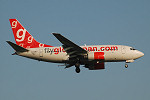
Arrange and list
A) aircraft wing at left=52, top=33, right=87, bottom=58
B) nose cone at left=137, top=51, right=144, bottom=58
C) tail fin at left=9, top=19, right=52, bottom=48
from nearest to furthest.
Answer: aircraft wing at left=52, top=33, right=87, bottom=58, nose cone at left=137, top=51, right=144, bottom=58, tail fin at left=9, top=19, right=52, bottom=48

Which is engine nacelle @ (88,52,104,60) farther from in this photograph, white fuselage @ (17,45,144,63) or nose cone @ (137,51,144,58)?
nose cone @ (137,51,144,58)

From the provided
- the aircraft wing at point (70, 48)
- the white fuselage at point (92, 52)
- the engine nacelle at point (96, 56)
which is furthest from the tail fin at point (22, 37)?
the engine nacelle at point (96, 56)

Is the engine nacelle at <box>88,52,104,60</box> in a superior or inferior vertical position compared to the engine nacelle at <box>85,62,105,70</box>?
superior

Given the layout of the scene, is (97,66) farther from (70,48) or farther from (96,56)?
(70,48)

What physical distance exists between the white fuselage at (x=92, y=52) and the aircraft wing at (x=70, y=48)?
125cm

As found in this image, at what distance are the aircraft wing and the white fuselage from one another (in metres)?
1.25

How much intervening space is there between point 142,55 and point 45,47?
17.1 m

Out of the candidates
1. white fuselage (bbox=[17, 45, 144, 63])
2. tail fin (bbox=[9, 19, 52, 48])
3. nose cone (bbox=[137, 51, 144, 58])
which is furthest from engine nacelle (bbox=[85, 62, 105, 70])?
tail fin (bbox=[9, 19, 52, 48])

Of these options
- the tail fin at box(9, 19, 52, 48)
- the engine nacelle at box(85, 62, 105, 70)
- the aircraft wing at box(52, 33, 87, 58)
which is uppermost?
the tail fin at box(9, 19, 52, 48)

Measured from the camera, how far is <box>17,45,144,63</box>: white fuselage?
55.2 m

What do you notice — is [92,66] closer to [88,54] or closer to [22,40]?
[88,54]

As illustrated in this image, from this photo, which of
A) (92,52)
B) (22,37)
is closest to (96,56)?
(92,52)

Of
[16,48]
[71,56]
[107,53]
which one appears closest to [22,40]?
[16,48]

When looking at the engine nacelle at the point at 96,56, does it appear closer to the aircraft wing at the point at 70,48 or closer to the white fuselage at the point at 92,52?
the white fuselage at the point at 92,52
